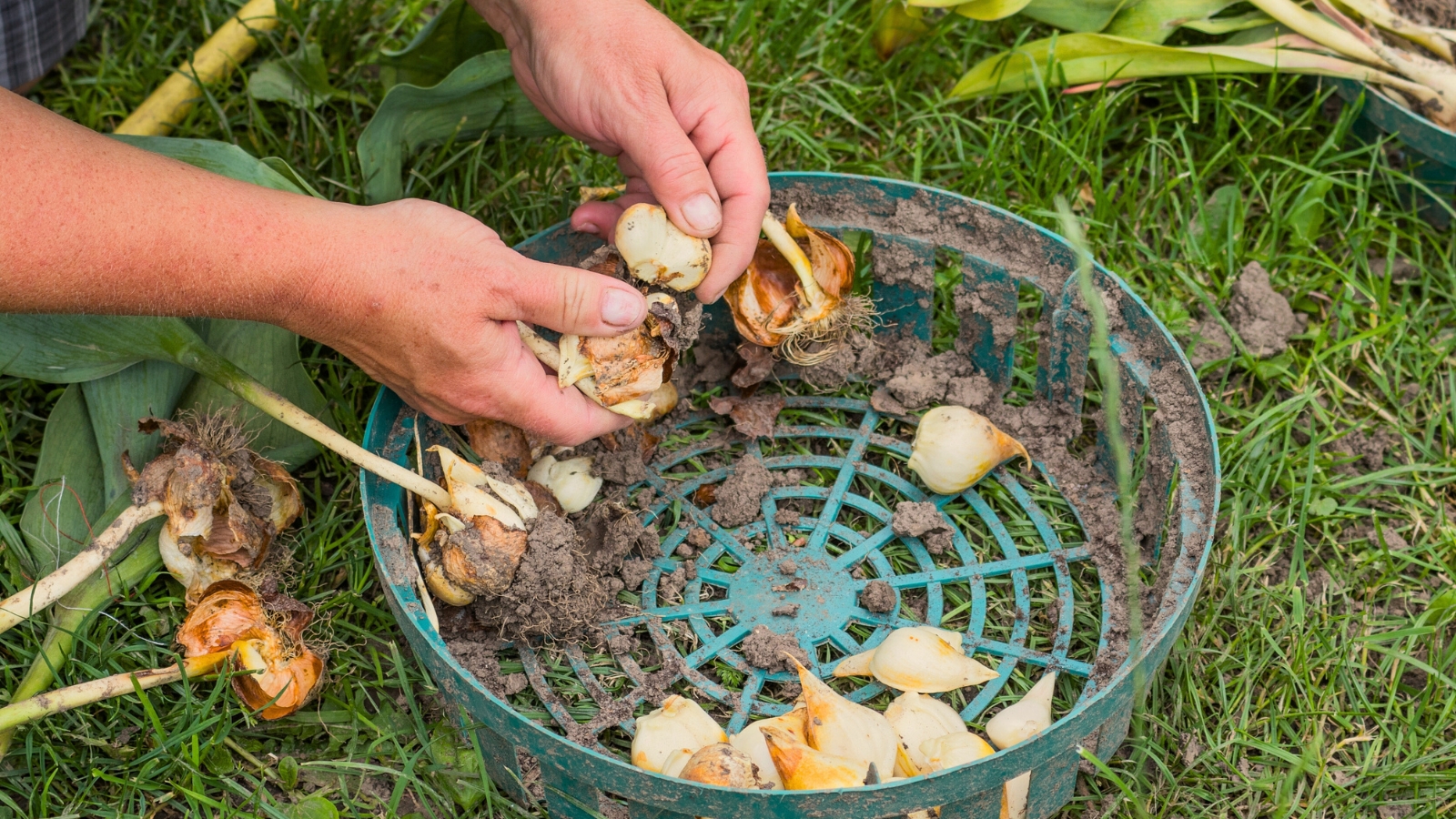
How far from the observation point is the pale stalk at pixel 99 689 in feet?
4.41

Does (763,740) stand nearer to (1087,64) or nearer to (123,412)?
(123,412)

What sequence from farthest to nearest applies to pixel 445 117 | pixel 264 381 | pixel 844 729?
pixel 445 117 < pixel 264 381 < pixel 844 729

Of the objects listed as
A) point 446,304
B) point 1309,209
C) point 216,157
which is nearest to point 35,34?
point 216,157

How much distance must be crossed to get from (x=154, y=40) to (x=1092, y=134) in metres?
1.68

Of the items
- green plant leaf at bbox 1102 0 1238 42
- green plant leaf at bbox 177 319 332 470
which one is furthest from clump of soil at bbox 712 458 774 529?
green plant leaf at bbox 1102 0 1238 42

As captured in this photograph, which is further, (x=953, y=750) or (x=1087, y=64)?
(x=1087, y=64)

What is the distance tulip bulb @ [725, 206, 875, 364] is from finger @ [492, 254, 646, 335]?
297 millimetres

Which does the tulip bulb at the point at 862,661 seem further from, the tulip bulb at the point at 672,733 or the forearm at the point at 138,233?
the forearm at the point at 138,233

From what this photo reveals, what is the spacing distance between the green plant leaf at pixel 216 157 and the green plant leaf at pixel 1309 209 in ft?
5.05

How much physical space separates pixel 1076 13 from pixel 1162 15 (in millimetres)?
145

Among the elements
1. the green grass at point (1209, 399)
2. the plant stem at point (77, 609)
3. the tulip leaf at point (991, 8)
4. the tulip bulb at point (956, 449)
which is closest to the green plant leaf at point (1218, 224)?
the green grass at point (1209, 399)

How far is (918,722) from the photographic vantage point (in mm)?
1367

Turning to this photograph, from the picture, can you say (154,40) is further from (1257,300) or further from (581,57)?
(1257,300)

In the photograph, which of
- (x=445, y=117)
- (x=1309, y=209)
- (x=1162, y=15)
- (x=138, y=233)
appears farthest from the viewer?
(x=1162, y=15)
